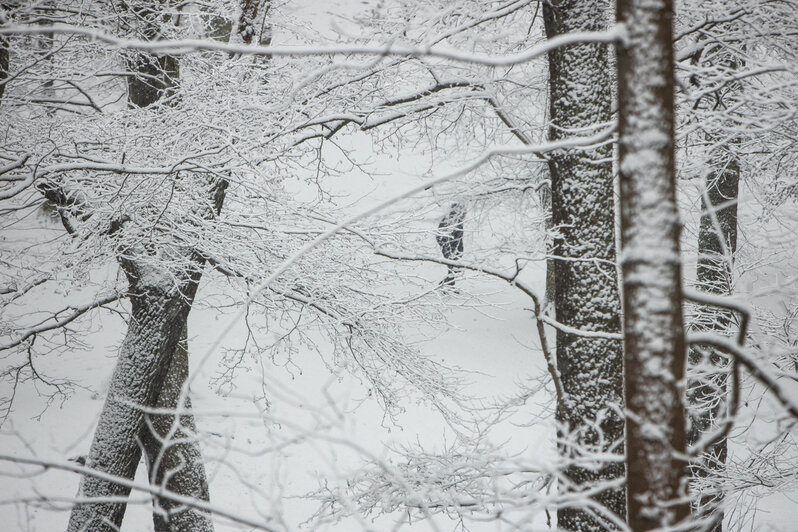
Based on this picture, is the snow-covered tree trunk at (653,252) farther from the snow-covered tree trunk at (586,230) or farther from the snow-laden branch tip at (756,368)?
the snow-covered tree trunk at (586,230)

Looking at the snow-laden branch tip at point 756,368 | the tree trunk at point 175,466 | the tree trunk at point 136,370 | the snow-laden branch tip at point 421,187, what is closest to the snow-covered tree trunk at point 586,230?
the snow-laden branch tip at point 421,187

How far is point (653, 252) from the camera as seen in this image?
1.54 metres

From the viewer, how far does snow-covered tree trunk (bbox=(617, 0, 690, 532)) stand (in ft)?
5.05

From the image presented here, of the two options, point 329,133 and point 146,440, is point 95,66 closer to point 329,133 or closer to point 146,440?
point 329,133

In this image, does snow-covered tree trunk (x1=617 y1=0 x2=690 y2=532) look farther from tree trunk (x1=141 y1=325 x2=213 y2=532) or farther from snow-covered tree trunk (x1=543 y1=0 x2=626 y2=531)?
tree trunk (x1=141 y1=325 x2=213 y2=532)

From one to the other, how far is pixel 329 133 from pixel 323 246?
3.82ft

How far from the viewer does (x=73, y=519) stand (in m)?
5.23

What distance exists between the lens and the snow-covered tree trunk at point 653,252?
154 cm

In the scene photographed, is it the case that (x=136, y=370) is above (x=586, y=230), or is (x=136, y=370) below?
below

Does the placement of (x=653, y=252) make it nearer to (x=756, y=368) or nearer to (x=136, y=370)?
(x=756, y=368)

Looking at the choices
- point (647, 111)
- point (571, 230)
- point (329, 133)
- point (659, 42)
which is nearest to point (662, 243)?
point (647, 111)

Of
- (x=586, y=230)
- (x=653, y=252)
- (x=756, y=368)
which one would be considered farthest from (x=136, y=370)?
(x=756, y=368)

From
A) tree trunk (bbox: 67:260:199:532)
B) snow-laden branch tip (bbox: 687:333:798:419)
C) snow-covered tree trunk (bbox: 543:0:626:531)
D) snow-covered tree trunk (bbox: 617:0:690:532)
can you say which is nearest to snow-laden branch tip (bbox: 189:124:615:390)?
snow-covered tree trunk (bbox: 617:0:690:532)

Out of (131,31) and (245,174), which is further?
(131,31)
